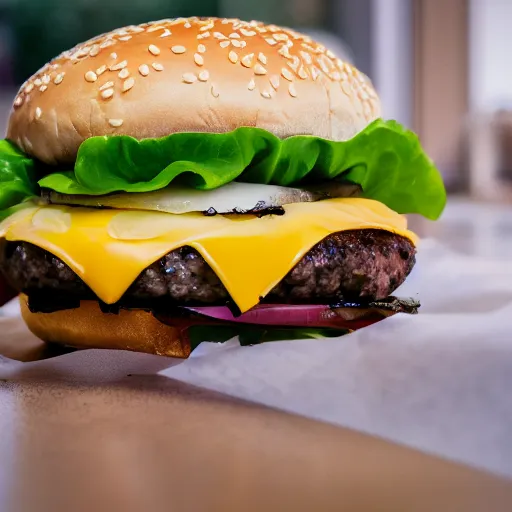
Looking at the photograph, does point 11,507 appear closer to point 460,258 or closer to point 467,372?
point 467,372

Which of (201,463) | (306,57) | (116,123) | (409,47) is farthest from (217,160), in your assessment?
(409,47)

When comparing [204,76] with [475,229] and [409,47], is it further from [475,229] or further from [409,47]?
[409,47]

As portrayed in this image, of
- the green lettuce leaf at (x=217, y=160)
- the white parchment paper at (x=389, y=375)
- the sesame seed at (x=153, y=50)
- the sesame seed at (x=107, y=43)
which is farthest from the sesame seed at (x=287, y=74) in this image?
the white parchment paper at (x=389, y=375)

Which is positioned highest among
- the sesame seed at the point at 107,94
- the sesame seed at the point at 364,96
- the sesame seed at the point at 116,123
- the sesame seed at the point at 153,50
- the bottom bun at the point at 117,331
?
the sesame seed at the point at 153,50

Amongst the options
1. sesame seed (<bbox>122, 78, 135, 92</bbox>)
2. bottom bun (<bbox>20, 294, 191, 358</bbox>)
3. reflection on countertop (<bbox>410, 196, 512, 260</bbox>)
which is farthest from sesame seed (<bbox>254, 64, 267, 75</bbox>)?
reflection on countertop (<bbox>410, 196, 512, 260</bbox>)

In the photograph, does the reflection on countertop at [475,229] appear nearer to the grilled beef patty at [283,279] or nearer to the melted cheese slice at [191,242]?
the grilled beef patty at [283,279]

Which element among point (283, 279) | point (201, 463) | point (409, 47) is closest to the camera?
point (201, 463)

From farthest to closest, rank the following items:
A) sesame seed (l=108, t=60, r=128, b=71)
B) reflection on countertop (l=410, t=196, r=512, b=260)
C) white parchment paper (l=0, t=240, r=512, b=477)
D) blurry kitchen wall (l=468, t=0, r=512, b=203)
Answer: blurry kitchen wall (l=468, t=0, r=512, b=203) < reflection on countertop (l=410, t=196, r=512, b=260) < sesame seed (l=108, t=60, r=128, b=71) < white parchment paper (l=0, t=240, r=512, b=477)

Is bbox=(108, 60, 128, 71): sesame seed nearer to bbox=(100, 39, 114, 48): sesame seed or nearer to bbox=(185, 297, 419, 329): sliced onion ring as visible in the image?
bbox=(100, 39, 114, 48): sesame seed
